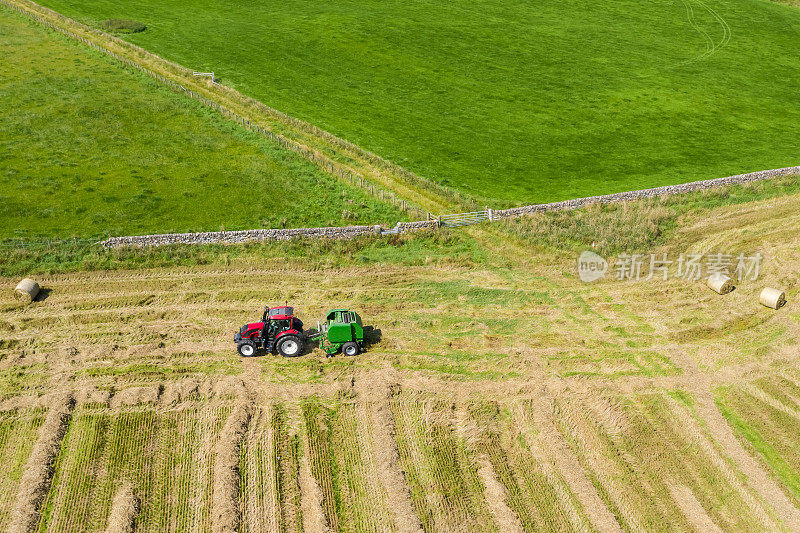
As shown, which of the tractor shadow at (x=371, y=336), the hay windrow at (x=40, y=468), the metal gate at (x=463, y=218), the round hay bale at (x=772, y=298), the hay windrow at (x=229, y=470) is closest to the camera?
the hay windrow at (x=40, y=468)

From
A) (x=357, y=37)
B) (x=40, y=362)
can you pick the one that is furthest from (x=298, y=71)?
(x=40, y=362)

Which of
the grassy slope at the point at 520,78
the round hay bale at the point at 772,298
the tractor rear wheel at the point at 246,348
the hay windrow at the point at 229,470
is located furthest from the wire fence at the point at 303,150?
the round hay bale at the point at 772,298

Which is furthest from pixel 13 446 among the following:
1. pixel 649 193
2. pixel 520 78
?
pixel 520 78

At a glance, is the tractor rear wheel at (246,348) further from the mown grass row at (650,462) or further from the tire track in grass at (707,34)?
the tire track in grass at (707,34)

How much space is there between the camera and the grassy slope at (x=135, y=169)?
1572 inches

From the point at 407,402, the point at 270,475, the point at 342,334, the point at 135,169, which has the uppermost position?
the point at 342,334

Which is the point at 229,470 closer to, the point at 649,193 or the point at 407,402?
the point at 407,402

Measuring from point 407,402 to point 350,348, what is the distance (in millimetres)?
4135

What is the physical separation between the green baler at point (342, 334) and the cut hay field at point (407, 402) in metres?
0.65

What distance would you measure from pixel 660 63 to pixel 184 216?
200 feet

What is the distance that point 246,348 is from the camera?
2811 centimetres

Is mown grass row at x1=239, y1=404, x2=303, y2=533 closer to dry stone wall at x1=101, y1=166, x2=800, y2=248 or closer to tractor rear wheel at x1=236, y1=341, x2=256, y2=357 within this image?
tractor rear wheel at x1=236, y1=341, x2=256, y2=357

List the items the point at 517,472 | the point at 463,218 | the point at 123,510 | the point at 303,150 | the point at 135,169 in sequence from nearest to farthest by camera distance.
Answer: the point at 123,510 < the point at 517,472 < the point at 463,218 < the point at 135,169 < the point at 303,150

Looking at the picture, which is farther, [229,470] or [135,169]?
[135,169]
